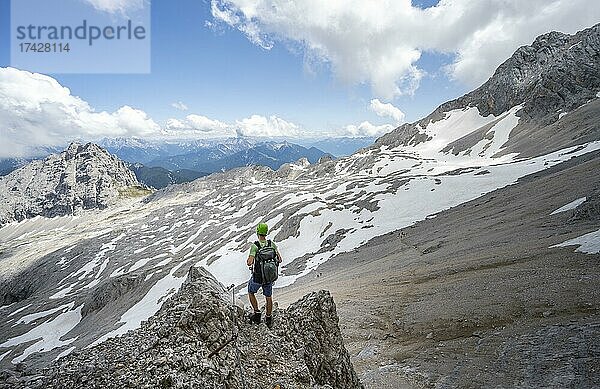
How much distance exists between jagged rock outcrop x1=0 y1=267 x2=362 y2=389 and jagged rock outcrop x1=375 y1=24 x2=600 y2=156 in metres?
84.4

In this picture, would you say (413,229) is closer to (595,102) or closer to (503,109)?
(595,102)

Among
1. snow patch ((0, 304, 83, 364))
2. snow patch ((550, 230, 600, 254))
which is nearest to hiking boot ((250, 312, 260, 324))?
snow patch ((550, 230, 600, 254))

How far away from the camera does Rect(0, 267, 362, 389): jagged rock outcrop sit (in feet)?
26.3

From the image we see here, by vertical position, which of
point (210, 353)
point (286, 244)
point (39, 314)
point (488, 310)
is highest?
point (210, 353)

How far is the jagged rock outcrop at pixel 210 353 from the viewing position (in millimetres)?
8023

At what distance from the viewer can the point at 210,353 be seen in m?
9.40

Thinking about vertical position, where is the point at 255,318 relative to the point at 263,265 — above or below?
below

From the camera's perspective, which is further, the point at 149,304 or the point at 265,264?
the point at 149,304

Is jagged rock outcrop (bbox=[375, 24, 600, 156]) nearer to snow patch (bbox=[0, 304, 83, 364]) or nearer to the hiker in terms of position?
the hiker

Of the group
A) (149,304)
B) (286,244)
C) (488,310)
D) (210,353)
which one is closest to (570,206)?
(488,310)

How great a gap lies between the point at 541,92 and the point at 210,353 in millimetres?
150736

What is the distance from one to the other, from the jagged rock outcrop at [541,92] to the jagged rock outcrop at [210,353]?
277ft

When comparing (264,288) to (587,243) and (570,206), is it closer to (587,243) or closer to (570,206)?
(587,243)

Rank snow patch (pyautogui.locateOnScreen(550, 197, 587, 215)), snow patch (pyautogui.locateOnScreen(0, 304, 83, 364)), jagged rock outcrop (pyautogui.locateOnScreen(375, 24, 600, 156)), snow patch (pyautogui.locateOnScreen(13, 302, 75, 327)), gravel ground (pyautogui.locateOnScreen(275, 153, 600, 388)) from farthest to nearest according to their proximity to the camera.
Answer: jagged rock outcrop (pyautogui.locateOnScreen(375, 24, 600, 156))
snow patch (pyautogui.locateOnScreen(13, 302, 75, 327))
snow patch (pyautogui.locateOnScreen(0, 304, 83, 364))
snow patch (pyautogui.locateOnScreen(550, 197, 587, 215))
gravel ground (pyautogui.locateOnScreen(275, 153, 600, 388))
